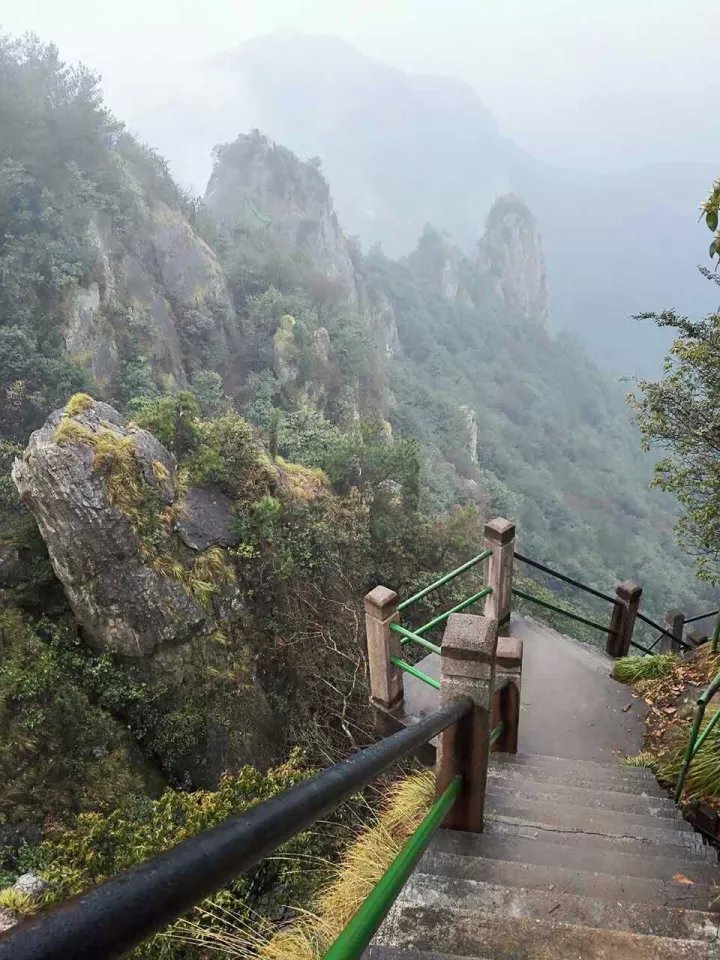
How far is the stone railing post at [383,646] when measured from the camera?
4773mm

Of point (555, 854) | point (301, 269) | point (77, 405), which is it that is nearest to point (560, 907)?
point (555, 854)

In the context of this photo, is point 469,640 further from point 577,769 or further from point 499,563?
point 499,563

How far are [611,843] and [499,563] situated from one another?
9.98ft

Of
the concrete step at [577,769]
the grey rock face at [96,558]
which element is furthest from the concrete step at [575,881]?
the grey rock face at [96,558]

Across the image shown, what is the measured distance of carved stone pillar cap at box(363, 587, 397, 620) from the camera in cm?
474

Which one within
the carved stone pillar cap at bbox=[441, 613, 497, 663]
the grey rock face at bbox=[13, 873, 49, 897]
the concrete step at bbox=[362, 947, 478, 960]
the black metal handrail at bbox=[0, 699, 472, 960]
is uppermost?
the black metal handrail at bbox=[0, 699, 472, 960]

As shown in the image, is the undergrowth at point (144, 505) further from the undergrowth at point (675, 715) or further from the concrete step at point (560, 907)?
the concrete step at point (560, 907)

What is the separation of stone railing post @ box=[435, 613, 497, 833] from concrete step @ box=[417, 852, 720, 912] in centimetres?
27

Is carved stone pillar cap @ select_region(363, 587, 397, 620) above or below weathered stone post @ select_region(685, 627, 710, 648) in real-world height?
above

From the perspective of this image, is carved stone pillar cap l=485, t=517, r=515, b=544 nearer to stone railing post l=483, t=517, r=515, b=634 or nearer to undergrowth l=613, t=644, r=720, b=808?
stone railing post l=483, t=517, r=515, b=634

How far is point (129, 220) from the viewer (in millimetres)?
21172

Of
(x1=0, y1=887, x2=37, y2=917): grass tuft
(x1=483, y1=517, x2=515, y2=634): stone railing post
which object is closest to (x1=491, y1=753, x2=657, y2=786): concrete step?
(x1=483, y1=517, x2=515, y2=634): stone railing post

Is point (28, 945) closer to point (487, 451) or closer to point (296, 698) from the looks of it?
point (296, 698)

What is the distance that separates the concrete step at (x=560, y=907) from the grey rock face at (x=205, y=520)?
8.02 meters
